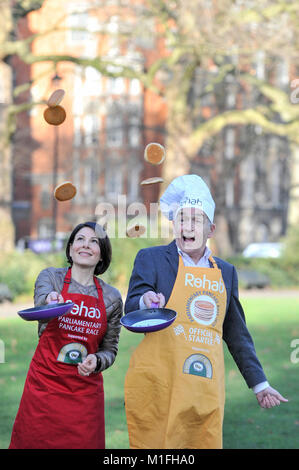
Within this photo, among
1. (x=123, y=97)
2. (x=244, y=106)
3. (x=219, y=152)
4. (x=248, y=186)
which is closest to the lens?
(x=244, y=106)

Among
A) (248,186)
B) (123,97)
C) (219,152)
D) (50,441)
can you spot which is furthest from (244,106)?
(50,441)

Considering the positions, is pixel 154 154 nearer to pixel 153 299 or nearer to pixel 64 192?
pixel 64 192

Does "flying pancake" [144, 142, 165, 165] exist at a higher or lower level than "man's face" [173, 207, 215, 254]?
higher

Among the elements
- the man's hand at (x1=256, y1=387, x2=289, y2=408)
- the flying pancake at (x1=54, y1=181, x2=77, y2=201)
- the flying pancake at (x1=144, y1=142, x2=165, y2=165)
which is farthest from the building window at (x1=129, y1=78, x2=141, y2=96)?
the man's hand at (x1=256, y1=387, x2=289, y2=408)

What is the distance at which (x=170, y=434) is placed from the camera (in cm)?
325

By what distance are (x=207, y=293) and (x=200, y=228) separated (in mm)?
316

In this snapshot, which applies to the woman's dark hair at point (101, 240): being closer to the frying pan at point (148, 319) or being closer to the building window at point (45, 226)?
the frying pan at point (148, 319)

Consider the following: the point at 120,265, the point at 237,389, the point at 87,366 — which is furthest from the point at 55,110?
the point at 120,265

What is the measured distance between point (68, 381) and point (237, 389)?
4.39 metres

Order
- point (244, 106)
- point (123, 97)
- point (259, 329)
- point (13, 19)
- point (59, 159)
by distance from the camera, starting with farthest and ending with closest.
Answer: point (59, 159)
point (123, 97)
point (244, 106)
point (13, 19)
point (259, 329)

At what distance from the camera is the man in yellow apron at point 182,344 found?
10.8 ft

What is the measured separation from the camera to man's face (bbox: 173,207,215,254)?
345cm

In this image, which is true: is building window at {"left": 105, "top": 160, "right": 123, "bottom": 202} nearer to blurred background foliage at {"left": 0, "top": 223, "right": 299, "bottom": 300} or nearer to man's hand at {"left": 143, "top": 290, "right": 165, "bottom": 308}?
blurred background foliage at {"left": 0, "top": 223, "right": 299, "bottom": 300}

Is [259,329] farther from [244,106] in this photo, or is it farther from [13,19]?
[244,106]
